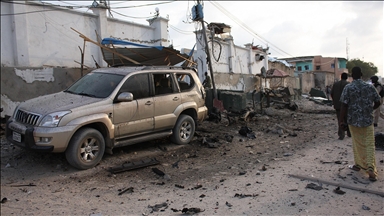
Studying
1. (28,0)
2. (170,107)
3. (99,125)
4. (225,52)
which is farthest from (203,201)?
(225,52)

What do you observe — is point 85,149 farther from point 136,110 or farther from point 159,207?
point 159,207

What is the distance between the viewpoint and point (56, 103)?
5.11 metres

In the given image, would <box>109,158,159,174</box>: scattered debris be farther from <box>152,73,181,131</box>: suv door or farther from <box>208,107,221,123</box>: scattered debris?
<box>208,107,221,123</box>: scattered debris

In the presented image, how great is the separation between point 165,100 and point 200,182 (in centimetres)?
235

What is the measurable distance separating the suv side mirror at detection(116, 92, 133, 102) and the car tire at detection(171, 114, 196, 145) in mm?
1644

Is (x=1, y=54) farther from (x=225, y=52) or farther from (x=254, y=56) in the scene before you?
(x=254, y=56)

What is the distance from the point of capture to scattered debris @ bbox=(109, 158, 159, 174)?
5.13 meters

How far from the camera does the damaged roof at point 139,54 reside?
8.66 meters

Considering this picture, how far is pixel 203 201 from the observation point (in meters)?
3.90

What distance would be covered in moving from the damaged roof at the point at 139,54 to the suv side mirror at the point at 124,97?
307 centimetres

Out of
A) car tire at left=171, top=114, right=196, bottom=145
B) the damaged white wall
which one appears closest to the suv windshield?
car tire at left=171, top=114, right=196, bottom=145

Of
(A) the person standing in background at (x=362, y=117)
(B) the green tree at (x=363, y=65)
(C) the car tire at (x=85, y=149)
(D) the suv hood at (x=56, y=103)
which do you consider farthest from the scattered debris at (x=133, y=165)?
(B) the green tree at (x=363, y=65)

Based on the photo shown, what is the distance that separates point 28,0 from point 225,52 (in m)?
11.8

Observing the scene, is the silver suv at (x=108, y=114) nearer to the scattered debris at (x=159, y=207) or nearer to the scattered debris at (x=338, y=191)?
the scattered debris at (x=159, y=207)
